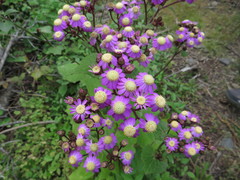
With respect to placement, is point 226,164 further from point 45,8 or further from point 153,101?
point 45,8

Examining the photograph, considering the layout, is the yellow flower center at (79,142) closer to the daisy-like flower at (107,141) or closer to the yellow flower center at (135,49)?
the daisy-like flower at (107,141)

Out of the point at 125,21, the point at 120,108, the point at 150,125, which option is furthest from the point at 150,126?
the point at 125,21

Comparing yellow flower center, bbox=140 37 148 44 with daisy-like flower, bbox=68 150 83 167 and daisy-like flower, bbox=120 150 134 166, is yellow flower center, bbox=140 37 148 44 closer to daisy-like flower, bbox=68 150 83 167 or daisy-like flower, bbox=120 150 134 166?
daisy-like flower, bbox=120 150 134 166

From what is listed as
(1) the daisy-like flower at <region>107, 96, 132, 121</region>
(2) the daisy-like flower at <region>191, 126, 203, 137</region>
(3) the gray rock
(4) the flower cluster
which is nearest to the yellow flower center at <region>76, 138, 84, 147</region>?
(1) the daisy-like flower at <region>107, 96, 132, 121</region>

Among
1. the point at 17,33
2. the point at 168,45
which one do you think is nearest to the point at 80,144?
the point at 168,45

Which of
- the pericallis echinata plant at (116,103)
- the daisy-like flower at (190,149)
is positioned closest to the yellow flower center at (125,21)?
the pericallis echinata plant at (116,103)
